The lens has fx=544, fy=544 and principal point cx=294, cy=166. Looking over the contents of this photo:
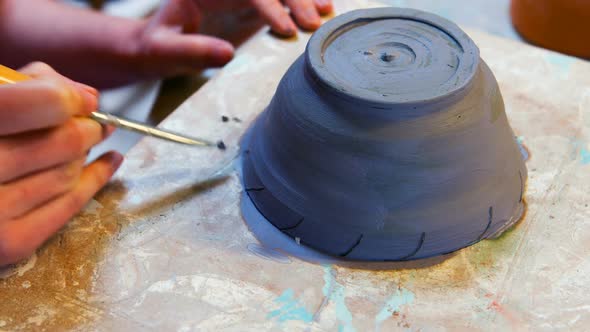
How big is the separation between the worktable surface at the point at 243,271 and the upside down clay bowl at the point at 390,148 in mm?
53

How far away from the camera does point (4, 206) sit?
0.93 m

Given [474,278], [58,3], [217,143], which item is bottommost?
[474,278]

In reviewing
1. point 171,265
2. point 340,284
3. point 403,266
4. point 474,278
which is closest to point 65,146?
point 171,265

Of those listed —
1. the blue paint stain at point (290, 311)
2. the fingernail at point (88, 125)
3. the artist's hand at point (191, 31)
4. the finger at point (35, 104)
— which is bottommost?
the blue paint stain at point (290, 311)

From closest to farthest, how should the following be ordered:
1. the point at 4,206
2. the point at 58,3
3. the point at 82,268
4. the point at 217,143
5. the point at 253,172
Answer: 1. the point at 4,206
2. the point at 82,268
3. the point at 253,172
4. the point at 217,143
5. the point at 58,3

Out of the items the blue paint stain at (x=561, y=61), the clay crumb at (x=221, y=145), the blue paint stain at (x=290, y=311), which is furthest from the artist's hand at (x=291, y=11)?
the blue paint stain at (x=290, y=311)

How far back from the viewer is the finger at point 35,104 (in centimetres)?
84

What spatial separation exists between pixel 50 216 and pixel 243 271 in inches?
14.7

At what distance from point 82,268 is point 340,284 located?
1.60 feet

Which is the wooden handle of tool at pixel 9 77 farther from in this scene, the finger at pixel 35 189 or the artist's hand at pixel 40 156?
the finger at pixel 35 189

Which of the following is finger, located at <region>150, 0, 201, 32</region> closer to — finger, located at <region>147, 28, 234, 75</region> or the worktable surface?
finger, located at <region>147, 28, 234, 75</region>

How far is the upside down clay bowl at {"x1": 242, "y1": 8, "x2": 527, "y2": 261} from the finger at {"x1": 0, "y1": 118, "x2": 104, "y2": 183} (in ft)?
1.16

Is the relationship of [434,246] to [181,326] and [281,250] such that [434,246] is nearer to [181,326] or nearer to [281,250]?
[281,250]

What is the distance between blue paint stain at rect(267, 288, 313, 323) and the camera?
3.14 feet
